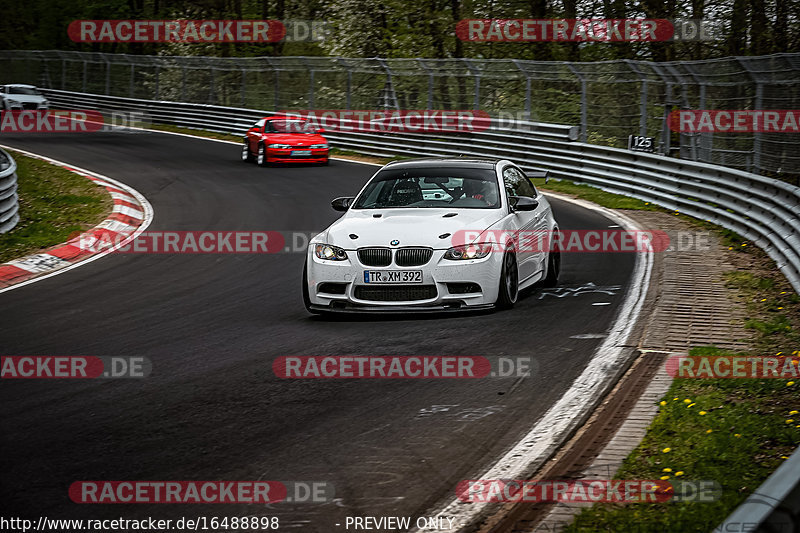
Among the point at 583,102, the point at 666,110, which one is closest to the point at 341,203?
the point at 666,110

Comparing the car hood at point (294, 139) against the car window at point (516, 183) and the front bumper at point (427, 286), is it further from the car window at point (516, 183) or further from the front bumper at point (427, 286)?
the front bumper at point (427, 286)

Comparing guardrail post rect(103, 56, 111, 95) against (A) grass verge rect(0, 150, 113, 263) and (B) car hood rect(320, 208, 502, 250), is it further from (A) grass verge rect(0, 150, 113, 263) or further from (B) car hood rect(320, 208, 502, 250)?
(B) car hood rect(320, 208, 502, 250)

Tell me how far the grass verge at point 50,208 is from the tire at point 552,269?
7.52 meters

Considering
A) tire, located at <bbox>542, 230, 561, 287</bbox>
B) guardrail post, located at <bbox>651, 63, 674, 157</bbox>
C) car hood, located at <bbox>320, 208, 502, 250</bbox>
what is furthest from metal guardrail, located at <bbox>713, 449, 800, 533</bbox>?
guardrail post, located at <bbox>651, 63, 674, 157</bbox>

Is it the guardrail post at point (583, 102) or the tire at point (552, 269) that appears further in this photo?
the guardrail post at point (583, 102)

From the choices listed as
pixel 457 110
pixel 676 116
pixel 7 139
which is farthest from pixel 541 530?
pixel 7 139

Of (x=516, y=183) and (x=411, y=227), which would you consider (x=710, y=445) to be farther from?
(x=516, y=183)

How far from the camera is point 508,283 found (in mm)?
10070

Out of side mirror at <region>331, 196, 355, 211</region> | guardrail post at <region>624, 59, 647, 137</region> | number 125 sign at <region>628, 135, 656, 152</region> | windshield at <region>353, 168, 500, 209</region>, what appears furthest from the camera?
guardrail post at <region>624, 59, 647, 137</region>

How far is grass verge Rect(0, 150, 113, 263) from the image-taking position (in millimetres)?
15417
